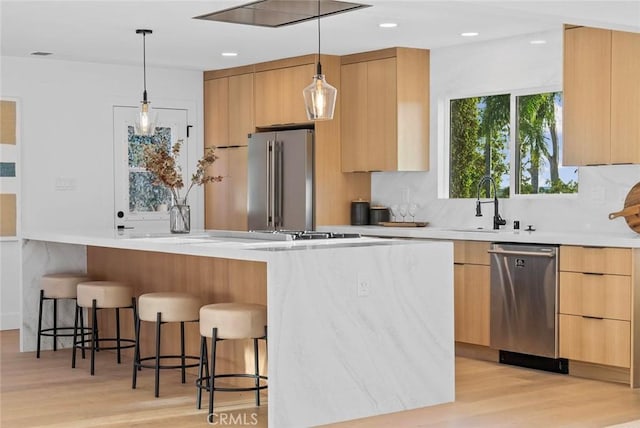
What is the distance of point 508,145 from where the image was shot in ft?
24.6

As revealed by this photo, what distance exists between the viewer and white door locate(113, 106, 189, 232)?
883cm

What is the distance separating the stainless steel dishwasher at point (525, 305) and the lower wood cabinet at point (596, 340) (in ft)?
0.28

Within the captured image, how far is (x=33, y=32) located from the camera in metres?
7.00

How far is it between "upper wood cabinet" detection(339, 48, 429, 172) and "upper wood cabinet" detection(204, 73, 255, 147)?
3.64 feet

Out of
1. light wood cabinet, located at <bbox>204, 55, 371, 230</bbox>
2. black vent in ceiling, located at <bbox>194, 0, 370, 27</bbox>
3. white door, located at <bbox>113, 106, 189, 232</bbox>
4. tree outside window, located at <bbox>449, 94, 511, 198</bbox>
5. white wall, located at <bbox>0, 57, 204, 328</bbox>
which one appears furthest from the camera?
white door, located at <bbox>113, 106, 189, 232</bbox>

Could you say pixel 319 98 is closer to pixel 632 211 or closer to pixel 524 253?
pixel 524 253

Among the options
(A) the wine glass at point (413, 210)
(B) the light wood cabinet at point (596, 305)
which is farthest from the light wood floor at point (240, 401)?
(A) the wine glass at point (413, 210)

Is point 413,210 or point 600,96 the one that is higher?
point 600,96

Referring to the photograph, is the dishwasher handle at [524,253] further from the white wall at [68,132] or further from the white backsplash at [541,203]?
the white wall at [68,132]

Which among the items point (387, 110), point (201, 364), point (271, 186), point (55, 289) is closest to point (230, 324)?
point (201, 364)

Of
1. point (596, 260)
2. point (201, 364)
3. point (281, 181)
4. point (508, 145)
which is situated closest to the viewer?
point (201, 364)

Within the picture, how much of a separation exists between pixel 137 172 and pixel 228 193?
0.87 m

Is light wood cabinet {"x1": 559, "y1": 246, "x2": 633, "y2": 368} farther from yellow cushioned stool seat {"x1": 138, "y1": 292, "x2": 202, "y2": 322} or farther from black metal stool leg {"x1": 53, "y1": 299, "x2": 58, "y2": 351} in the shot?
black metal stool leg {"x1": 53, "y1": 299, "x2": 58, "y2": 351}

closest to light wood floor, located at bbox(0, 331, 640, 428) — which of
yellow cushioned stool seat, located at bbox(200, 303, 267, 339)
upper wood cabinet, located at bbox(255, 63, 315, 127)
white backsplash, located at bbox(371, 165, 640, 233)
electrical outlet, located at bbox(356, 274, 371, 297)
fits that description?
yellow cushioned stool seat, located at bbox(200, 303, 267, 339)
